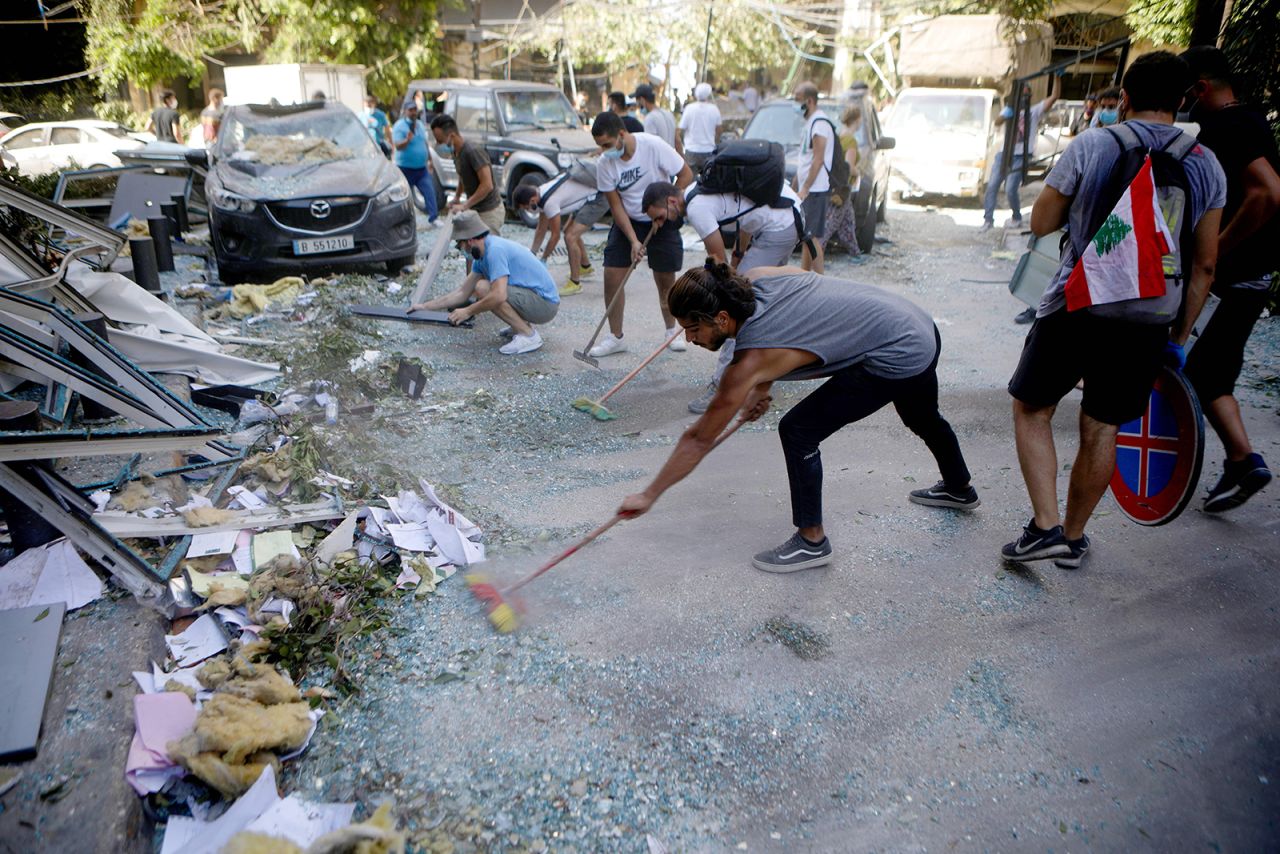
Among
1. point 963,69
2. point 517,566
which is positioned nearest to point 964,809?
point 517,566

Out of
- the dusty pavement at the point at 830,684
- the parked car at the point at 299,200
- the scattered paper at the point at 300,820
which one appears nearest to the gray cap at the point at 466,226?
the dusty pavement at the point at 830,684

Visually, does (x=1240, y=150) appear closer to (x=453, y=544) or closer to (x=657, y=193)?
(x=657, y=193)

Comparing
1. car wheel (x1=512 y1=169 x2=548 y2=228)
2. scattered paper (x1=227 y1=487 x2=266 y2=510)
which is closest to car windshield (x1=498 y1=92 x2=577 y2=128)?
car wheel (x1=512 y1=169 x2=548 y2=228)

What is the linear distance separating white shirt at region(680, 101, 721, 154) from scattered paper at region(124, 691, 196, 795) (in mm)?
10448

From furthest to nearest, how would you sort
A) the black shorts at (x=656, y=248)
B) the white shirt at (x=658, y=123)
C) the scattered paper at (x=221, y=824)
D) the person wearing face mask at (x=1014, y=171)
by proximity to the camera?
the person wearing face mask at (x=1014, y=171) < the white shirt at (x=658, y=123) < the black shorts at (x=656, y=248) < the scattered paper at (x=221, y=824)

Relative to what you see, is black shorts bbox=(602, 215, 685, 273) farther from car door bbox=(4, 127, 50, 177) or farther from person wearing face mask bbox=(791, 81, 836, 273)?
car door bbox=(4, 127, 50, 177)

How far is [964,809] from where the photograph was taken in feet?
8.04

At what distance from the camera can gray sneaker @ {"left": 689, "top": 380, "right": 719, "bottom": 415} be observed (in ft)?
18.2

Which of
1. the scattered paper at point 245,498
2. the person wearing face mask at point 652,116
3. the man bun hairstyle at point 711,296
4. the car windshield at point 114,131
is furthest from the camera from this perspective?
the car windshield at point 114,131

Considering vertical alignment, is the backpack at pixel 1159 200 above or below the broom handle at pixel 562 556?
above

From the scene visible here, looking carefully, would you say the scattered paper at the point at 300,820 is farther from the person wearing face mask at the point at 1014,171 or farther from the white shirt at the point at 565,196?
the person wearing face mask at the point at 1014,171

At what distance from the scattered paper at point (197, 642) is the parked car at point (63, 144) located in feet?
48.1

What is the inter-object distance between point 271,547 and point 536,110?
10608 millimetres

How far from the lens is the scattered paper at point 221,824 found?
88.2 inches
